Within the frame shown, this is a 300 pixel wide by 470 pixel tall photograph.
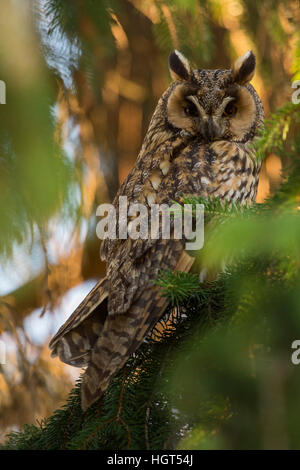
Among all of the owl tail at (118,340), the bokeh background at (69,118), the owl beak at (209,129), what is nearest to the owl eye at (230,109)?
the owl beak at (209,129)

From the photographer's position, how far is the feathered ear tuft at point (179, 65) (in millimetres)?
1864

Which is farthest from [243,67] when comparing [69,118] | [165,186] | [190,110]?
[69,118]

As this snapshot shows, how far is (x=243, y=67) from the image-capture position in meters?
1.87

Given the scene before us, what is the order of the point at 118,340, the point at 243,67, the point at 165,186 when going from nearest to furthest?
1. the point at 118,340
2. the point at 165,186
3. the point at 243,67

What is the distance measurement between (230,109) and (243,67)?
172mm

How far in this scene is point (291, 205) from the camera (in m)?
0.80

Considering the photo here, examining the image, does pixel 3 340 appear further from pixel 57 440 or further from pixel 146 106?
pixel 146 106

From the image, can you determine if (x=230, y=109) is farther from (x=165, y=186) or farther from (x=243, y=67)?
(x=165, y=186)

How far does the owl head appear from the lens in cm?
179

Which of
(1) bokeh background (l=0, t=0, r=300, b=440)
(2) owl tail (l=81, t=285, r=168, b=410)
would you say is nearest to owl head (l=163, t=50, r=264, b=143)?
(1) bokeh background (l=0, t=0, r=300, b=440)

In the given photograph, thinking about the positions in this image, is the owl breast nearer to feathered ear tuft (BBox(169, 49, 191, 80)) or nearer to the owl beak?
the owl beak

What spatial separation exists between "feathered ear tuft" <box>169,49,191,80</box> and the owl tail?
0.93 m

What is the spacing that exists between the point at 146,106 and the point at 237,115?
1342 millimetres

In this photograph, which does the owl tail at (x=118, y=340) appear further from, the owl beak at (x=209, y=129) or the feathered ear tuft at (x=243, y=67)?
the feathered ear tuft at (x=243, y=67)
